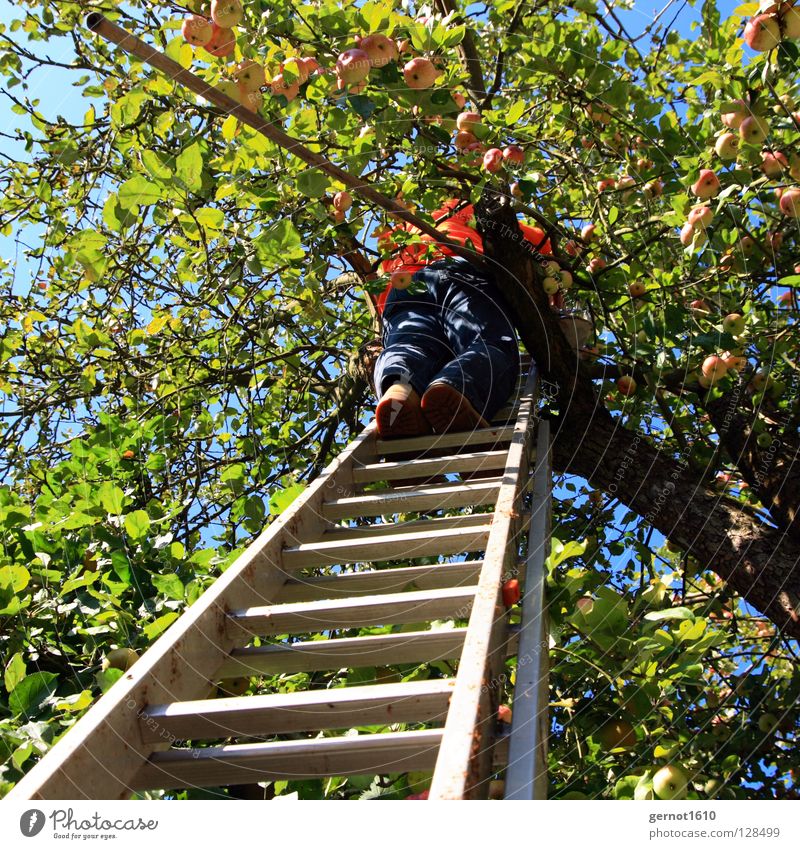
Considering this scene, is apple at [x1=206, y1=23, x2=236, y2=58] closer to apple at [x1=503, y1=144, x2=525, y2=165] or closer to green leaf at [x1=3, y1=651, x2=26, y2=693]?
apple at [x1=503, y1=144, x2=525, y2=165]

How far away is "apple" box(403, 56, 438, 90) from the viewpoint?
237 cm

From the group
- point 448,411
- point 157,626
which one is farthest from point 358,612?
point 448,411

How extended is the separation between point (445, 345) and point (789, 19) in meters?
1.68

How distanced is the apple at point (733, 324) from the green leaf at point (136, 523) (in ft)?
6.04

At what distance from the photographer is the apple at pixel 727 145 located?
2.47 m

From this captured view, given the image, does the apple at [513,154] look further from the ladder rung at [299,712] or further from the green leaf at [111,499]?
the ladder rung at [299,712]

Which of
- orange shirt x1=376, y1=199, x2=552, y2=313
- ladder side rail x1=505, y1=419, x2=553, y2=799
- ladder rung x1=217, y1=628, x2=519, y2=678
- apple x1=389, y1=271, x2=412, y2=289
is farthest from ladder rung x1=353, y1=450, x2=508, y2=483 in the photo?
ladder rung x1=217, y1=628, x2=519, y2=678

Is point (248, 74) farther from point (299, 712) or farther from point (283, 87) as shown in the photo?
point (299, 712)

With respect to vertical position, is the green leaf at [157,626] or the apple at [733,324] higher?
the apple at [733,324]

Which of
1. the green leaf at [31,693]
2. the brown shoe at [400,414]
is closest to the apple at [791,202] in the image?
the brown shoe at [400,414]

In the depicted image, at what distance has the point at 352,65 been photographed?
7.23ft

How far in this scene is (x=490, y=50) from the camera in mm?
4012

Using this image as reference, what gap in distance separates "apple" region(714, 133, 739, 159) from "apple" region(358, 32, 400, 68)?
38.9 inches
